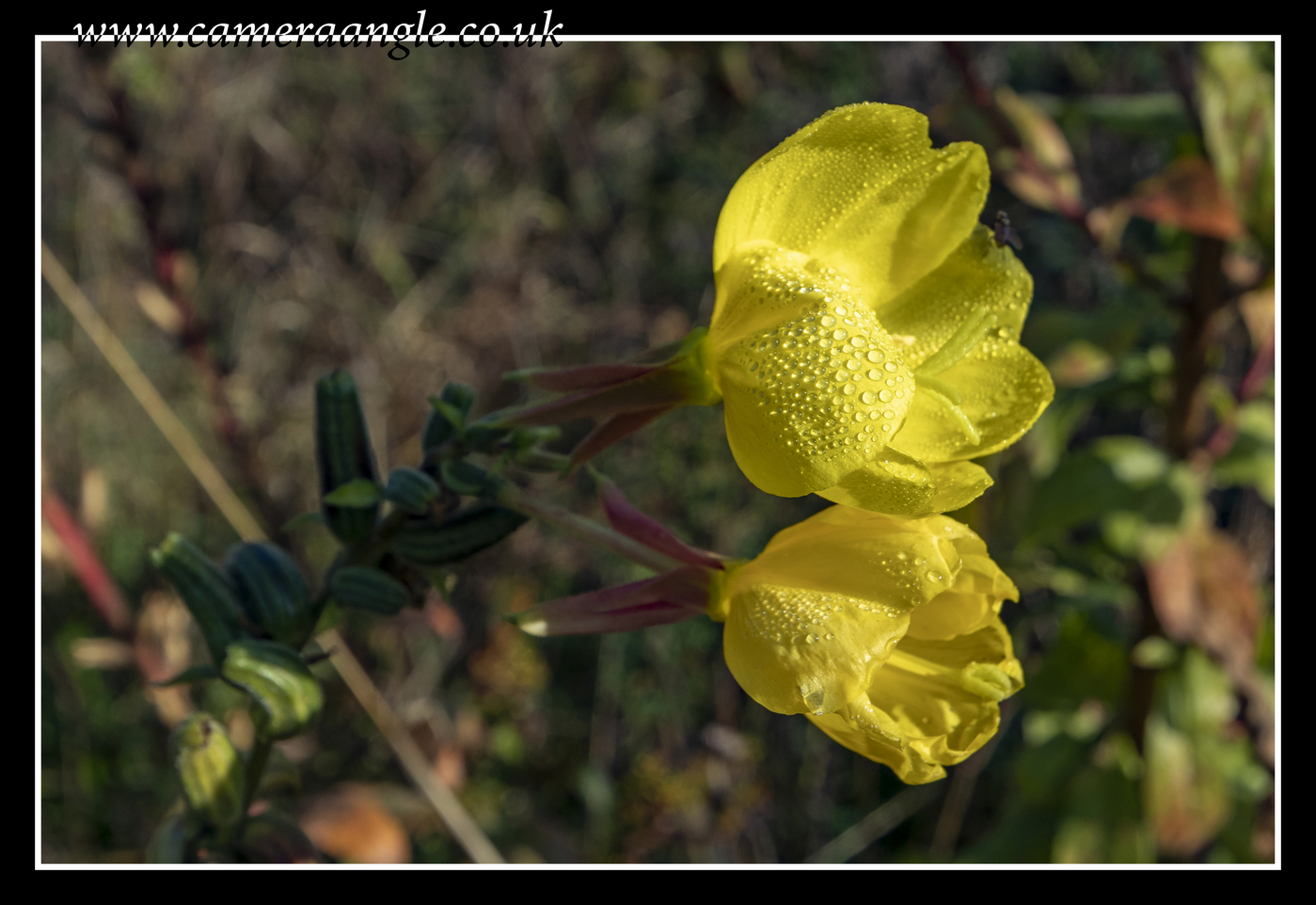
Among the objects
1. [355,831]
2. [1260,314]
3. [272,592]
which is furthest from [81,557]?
[1260,314]

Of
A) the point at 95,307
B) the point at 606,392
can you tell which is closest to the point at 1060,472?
the point at 606,392

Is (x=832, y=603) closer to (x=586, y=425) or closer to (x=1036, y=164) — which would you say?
(x=1036, y=164)

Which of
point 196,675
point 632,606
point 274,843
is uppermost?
point 632,606

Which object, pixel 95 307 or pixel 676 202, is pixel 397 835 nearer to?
pixel 95 307

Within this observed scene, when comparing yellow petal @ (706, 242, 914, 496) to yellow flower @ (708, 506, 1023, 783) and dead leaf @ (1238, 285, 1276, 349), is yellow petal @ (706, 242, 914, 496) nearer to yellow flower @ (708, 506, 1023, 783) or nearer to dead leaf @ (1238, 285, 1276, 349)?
yellow flower @ (708, 506, 1023, 783)

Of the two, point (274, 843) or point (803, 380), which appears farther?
point (274, 843)
